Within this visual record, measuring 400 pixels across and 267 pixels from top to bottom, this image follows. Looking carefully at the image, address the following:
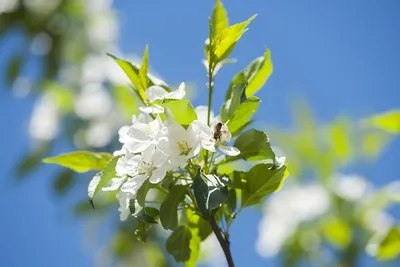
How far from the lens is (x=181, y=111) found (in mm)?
749

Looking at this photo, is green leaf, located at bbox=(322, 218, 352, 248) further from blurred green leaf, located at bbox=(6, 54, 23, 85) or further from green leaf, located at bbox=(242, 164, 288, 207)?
blurred green leaf, located at bbox=(6, 54, 23, 85)

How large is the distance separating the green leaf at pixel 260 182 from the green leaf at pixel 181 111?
0.43ft

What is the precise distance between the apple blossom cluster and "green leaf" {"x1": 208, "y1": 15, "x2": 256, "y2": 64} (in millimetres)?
79

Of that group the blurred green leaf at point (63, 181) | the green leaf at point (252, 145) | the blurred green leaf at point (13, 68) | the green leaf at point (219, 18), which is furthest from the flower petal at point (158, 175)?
the blurred green leaf at point (13, 68)

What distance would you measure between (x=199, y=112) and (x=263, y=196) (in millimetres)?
163

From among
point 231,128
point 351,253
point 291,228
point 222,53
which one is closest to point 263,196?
point 231,128

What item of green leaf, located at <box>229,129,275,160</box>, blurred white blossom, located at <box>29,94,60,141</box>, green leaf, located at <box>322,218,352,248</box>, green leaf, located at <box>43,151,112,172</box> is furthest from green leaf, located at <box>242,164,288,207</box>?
blurred white blossom, located at <box>29,94,60,141</box>

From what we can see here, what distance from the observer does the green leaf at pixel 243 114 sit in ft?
2.54

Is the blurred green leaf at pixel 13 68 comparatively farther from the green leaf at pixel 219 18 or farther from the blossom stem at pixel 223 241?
the blossom stem at pixel 223 241

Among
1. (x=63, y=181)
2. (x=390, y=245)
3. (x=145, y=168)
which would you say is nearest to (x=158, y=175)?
(x=145, y=168)

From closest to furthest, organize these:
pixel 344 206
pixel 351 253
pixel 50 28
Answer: pixel 351 253 < pixel 344 206 < pixel 50 28

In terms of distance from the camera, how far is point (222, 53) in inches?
32.9

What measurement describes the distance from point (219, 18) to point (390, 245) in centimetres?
74

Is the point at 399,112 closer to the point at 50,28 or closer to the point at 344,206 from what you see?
the point at 344,206
